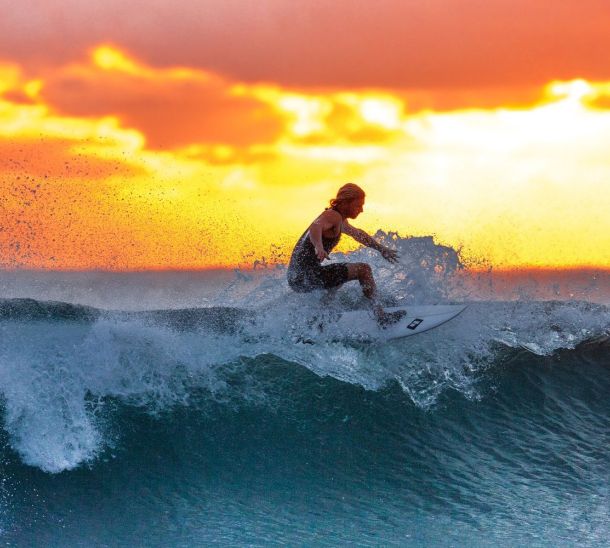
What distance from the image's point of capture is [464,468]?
6578 millimetres

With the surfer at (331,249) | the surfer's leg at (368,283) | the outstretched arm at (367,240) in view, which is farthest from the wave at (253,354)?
the outstretched arm at (367,240)

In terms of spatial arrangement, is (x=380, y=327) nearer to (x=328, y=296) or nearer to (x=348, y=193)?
(x=328, y=296)

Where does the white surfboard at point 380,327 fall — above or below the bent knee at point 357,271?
below

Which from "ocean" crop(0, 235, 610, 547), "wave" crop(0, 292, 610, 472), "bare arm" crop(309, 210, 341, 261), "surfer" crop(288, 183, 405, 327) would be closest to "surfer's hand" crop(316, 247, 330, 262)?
"bare arm" crop(309, 210, 341, 261)

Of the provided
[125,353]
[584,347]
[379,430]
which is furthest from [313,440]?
[584,347]

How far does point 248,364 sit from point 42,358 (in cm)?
215

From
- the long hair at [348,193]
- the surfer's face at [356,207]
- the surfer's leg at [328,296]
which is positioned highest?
the long hair at [348,193]

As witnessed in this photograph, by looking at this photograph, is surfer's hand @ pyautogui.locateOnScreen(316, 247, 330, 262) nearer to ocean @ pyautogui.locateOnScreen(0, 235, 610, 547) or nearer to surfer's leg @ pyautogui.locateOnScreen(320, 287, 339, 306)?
surfer's leg @ pyautogui.locateOnScreen(320, 287, 339, 306)

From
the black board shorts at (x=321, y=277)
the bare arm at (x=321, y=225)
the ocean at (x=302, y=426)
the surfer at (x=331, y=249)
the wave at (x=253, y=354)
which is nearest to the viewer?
the ocean at (x=302, y=426)

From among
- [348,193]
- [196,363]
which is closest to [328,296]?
[348,193]

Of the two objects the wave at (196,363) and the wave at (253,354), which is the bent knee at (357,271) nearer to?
the wave at (253,354)

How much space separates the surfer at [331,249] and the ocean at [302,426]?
355 mm

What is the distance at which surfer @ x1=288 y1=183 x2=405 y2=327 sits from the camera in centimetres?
702

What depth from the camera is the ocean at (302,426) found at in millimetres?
5336
